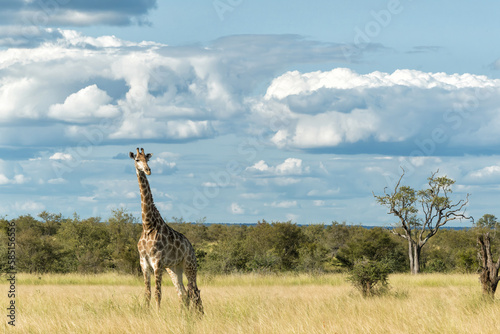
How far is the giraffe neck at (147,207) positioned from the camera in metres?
13.6

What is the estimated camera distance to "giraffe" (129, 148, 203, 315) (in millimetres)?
13195

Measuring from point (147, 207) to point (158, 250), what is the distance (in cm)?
115

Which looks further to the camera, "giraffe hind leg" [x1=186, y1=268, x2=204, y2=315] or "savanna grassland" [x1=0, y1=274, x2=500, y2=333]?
"giraffe hind leg" [x1=186, y1=268, x2=204, y2=315]

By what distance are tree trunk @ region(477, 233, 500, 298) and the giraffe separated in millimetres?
8094

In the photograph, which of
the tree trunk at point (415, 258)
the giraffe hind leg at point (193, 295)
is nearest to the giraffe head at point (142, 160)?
the giraffe hind leg at point (193, 295)

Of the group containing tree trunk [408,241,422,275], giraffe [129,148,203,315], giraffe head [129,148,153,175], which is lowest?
tree trunk [408,241,422,275]

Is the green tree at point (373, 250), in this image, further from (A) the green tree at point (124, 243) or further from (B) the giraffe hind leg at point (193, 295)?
(B) the giraffe hind leg at point (193, 295)

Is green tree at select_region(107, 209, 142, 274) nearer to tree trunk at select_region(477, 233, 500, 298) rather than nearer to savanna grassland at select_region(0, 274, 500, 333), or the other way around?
savanna grassland at select_region(0, 274, 500, 333)

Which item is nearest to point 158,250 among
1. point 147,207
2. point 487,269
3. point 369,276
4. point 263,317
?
point 147,207

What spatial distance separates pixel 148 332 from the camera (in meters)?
10.5

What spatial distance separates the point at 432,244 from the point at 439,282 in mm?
40104

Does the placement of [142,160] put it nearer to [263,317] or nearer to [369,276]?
[263,317]

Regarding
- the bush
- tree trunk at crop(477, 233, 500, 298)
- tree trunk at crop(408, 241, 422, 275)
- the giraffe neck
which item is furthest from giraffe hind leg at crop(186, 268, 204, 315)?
tree trunk at crop(408, 241, 422, 275)

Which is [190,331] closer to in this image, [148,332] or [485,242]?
[148,332]
